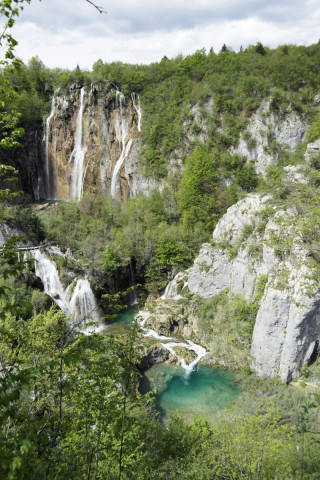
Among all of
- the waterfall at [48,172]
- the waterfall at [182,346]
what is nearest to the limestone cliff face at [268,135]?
the waterfall at [182,346]

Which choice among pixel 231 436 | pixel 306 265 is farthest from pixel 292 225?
pixel 231 436

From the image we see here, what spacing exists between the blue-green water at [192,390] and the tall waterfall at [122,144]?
2343cm

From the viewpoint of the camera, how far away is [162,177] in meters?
33.1

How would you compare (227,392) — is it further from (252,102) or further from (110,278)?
(252,102)

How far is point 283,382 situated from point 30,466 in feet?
52.6

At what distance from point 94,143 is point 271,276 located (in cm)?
2794

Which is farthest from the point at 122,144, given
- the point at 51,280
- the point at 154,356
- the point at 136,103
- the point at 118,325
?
the point at 154,356

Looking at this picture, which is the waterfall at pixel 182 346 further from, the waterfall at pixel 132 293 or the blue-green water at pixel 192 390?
the waterfall at pixel 132 293

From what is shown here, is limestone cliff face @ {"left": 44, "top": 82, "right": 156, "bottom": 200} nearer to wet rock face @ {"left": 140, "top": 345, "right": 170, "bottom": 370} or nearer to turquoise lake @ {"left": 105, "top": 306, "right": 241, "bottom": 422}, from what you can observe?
wet rock face @ {"left": 140, "top": 345, "right": 170, "bottom": 370}

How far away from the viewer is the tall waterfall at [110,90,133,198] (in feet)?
117

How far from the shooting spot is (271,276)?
695 inches

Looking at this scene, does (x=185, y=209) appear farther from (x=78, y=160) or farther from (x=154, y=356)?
(x=78, y=160)

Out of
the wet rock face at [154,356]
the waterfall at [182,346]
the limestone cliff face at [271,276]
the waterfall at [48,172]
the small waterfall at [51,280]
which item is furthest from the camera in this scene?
the waterfall at [48,172]

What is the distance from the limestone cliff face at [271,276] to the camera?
16.0m
